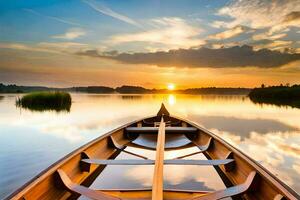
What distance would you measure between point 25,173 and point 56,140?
13.5ft

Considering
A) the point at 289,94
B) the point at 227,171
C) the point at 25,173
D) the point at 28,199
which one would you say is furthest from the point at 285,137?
the point at 289,94

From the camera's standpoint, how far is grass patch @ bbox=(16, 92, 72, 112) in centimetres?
2431

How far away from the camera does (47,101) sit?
2494 cm

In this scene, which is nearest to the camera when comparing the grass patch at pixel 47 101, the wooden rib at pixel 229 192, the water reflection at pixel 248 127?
the wooden rib at pixel 229 192

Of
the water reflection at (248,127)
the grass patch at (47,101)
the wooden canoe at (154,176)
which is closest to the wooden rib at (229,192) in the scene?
the wooden canoe at (154,176)

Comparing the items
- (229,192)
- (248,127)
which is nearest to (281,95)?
(248,127)

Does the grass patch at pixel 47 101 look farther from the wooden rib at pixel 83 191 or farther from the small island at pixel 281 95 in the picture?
the small island at pixel 281 95

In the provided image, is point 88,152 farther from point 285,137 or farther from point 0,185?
point 285,137

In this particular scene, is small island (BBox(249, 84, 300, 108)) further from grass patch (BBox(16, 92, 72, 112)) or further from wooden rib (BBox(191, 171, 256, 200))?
wooden rib (BBox(191, 171, 256, 200))

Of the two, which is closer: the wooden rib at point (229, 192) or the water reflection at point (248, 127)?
the wooden rib at point (229, 192)

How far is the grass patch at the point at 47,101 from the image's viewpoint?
79.7 ft

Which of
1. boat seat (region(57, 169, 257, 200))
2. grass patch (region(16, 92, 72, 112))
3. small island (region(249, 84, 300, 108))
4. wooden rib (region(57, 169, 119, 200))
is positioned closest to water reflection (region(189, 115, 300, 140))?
boat seat (region(57, 169, 257, 200))

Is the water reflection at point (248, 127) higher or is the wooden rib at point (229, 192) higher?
the wooden rib at point (229, 192)

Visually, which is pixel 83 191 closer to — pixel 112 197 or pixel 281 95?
pixel 112 197
